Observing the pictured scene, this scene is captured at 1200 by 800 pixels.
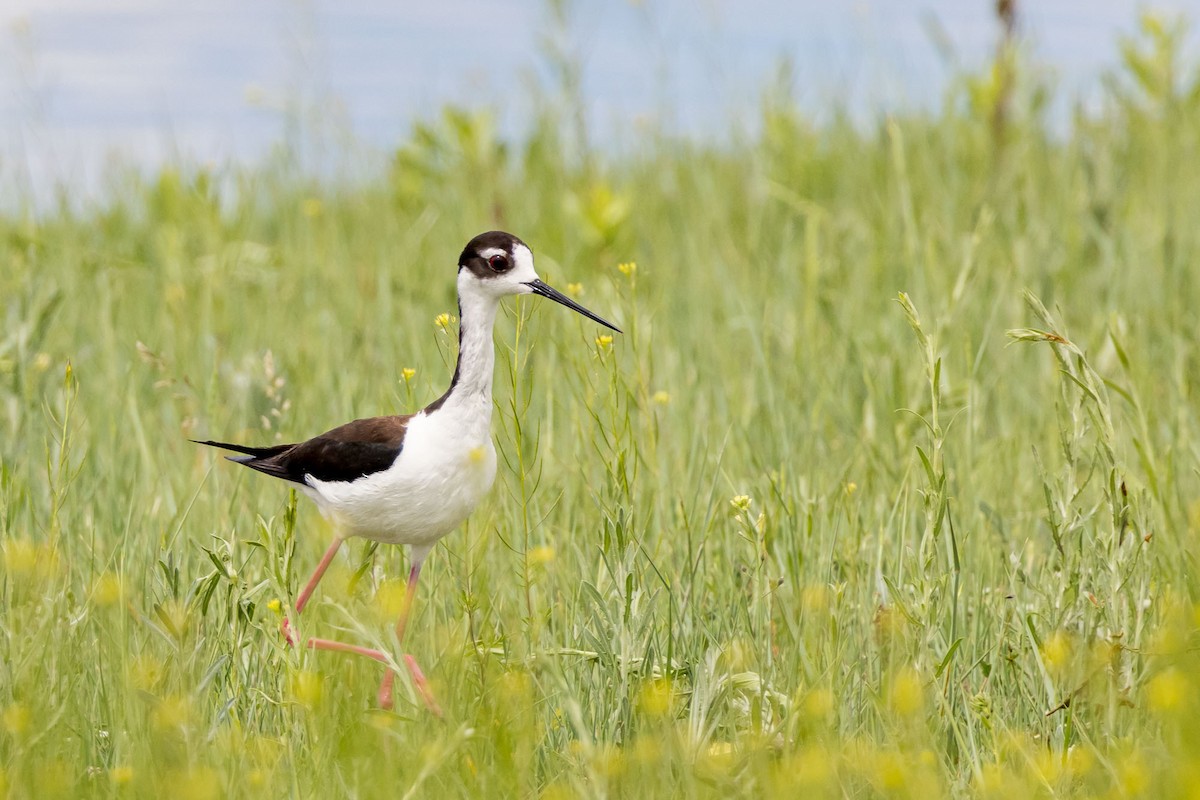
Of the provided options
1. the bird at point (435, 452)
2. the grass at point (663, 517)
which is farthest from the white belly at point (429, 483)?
the grass at point (663, 517)

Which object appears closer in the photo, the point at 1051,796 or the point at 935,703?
the point at 1051,796

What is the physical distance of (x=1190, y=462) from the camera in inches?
179

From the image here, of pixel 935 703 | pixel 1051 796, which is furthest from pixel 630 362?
pixel 1051 796

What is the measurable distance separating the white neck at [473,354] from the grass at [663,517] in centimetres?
8

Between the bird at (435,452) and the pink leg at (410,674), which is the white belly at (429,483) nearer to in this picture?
the bird at (435,452)

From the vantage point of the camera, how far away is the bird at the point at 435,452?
309 cm

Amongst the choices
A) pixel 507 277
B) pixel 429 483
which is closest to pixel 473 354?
pixel 507 277

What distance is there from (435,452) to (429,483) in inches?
3.1

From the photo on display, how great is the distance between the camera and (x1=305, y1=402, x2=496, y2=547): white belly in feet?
10.1

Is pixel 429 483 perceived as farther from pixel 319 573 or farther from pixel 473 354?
pixel 319 573

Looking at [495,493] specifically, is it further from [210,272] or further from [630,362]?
[210,272]

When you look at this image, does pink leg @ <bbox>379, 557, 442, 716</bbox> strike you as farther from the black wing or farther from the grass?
the black wing

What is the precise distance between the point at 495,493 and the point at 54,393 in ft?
9.03

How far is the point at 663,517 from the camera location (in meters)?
4.03
